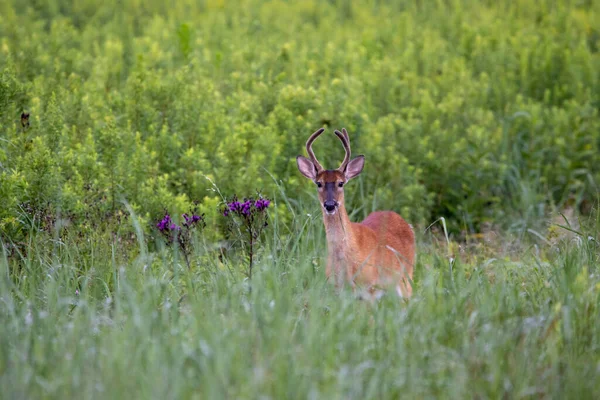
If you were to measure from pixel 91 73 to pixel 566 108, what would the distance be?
6.07 meters

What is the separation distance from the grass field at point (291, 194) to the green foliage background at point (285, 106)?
1.3 inches

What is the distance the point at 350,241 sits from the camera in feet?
20.5

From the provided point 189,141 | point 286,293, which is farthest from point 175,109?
point 286,293

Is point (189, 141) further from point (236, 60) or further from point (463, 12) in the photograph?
point (463, 12)

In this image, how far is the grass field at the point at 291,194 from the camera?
390 cm

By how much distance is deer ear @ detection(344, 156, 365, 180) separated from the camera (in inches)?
264

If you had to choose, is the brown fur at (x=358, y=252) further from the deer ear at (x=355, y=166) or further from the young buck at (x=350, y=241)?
the deer ear at (x=355, y=166)

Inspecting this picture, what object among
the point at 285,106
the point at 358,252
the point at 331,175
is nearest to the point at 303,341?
the point at 358,252

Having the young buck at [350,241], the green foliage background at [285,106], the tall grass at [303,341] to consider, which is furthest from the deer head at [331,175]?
the tall grass at [303,341]

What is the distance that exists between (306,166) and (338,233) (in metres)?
0.72

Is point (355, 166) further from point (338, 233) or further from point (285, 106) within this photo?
point (285, 106)

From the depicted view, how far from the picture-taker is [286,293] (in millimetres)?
4551

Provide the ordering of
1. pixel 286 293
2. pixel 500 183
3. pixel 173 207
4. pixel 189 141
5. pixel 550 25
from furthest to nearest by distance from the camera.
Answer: pixel 550 25 → pixel 500 183 → pixel 189 141 → pixel 173 207 → pixel 286 293

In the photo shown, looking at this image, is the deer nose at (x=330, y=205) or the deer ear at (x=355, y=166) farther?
the deer ear at (x=355, y=166)
